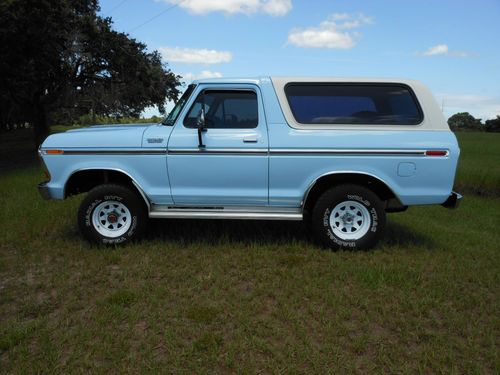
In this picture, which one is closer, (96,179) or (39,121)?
(96,179)

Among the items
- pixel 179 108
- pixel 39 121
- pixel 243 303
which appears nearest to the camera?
pixel 243 303

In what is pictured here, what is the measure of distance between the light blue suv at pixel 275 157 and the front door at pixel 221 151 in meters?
0.01

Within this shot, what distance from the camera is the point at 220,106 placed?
5094mm

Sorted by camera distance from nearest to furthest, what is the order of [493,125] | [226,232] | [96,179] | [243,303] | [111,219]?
1. [243,303]
2. [111,219]
3. [96,179]
4. [226,232]
5. [493,125]

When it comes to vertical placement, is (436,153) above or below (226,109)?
below

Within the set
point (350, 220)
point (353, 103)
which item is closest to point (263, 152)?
point (353, 103)

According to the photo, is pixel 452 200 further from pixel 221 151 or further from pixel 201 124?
pixel 201 124

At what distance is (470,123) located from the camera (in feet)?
309

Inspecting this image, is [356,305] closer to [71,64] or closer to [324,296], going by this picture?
[324,296]

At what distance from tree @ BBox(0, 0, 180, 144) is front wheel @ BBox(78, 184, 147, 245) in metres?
8.88

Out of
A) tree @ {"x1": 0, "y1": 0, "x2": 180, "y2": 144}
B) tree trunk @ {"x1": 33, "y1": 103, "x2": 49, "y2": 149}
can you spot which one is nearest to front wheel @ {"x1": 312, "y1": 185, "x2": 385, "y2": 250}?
tree @ {"x1": 0, "y1": 0, "x2": 180, "y2": 144}

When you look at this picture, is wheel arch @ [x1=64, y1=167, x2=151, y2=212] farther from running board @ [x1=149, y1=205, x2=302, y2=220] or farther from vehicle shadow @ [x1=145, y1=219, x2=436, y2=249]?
vehicle shadow @ [x1=145, y1=219, x2=436, y2=249]

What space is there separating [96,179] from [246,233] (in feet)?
7.06

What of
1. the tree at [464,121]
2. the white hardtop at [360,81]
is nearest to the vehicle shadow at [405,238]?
the white hardtop at [360,81]
